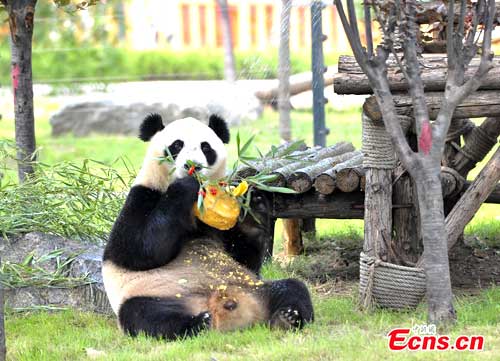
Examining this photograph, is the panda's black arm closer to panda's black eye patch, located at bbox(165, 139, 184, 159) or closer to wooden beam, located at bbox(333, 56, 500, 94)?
panda's black eye patch, located at bbox(165, 139, 184, 159)

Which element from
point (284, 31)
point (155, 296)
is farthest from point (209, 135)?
point (284, 31)

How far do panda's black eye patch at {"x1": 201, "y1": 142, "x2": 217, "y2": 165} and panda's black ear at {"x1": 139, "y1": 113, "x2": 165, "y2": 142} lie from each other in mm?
337

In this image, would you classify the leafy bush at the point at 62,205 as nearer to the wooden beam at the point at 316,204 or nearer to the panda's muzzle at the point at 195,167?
the wooden beam at the point at 316,204

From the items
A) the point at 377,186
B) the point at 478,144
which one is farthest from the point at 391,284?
the point at 478,144

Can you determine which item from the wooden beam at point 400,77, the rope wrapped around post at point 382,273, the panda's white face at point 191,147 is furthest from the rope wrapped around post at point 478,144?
the panda's white face at point 191,147

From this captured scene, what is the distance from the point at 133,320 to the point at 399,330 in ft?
4.20

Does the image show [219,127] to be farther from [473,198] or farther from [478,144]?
[478,144]

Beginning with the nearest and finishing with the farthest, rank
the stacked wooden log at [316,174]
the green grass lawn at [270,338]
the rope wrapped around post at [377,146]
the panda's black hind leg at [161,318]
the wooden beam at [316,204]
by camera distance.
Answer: the green grass lawn at [270,338] < the panda's black hind leg at [161,318] < the rope wrapped around post at [377,146] < the stacked wooden log at [316,174] < the wooden beam at [316,204]

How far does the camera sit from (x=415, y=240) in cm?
558

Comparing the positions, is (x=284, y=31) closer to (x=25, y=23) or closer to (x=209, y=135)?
(x=25, y=23)

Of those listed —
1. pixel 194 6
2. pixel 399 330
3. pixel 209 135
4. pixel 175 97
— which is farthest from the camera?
pixel 194 6

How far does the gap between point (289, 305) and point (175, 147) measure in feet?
3.17

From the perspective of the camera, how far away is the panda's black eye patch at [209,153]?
4766 millimetres

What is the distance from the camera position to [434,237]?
432 centimetres
